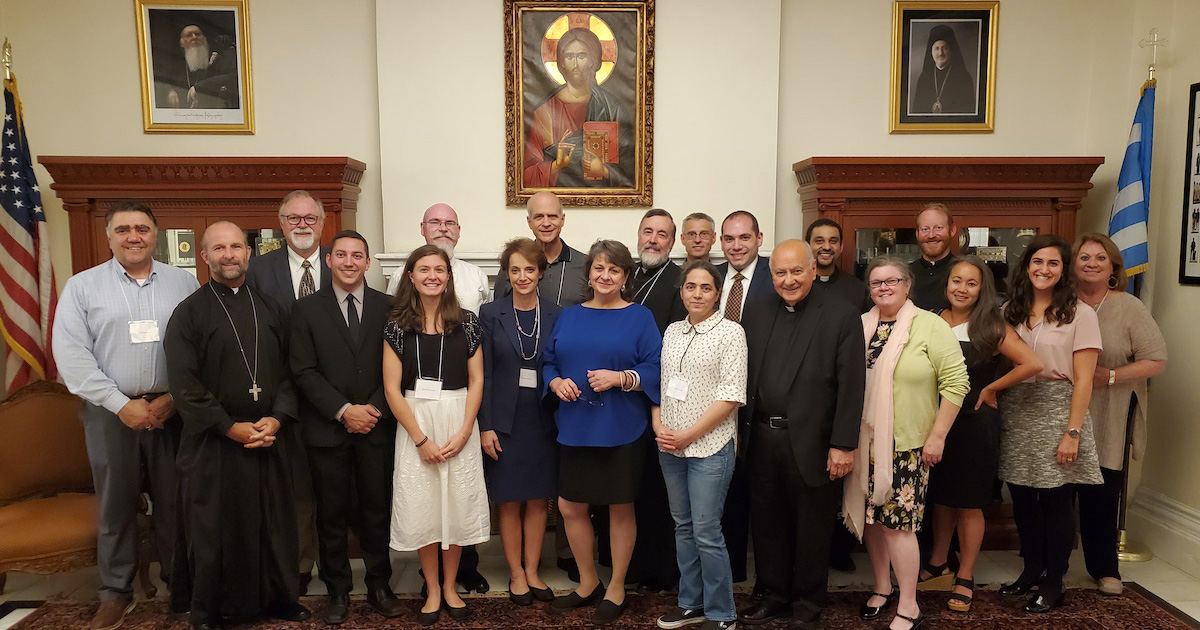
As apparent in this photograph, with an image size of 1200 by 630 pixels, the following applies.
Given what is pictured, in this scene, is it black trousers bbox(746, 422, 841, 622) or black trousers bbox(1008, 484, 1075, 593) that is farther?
black trousers bbox(1008, 484, 1075, 593)

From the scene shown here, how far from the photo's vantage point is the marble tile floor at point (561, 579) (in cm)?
358

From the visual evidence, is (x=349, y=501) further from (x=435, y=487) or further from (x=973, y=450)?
(x=973, y=450)

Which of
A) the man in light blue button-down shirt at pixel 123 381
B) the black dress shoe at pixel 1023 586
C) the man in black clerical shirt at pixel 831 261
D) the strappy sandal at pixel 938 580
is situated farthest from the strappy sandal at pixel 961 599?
the man in light blue button-down shirt at pixel 123 381

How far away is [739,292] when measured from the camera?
11.8 feet

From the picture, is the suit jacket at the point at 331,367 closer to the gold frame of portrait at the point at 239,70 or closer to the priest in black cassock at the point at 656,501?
the priest in black cassock at the point at 656,501

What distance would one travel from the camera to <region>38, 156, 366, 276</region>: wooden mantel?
4.29 metres

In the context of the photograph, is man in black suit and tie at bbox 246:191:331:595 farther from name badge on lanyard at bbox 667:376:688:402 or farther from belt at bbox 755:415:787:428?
belt at bbox 755:415:787:428

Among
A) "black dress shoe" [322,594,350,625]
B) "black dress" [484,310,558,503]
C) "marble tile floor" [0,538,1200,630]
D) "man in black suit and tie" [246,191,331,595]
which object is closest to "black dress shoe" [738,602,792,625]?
"marble tile floor" [0,538,1200,630]

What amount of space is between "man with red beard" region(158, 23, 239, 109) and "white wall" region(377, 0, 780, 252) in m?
1.04

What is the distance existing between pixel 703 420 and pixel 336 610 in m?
1.91

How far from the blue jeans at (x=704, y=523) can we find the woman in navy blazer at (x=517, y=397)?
0.60 m

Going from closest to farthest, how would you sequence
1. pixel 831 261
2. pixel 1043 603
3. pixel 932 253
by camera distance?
pixel 1043 603 → pixel 831 261 → pixel 932 253

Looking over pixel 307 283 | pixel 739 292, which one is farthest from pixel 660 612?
pixel 307 283

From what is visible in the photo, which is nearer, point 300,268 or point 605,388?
point 605,388
